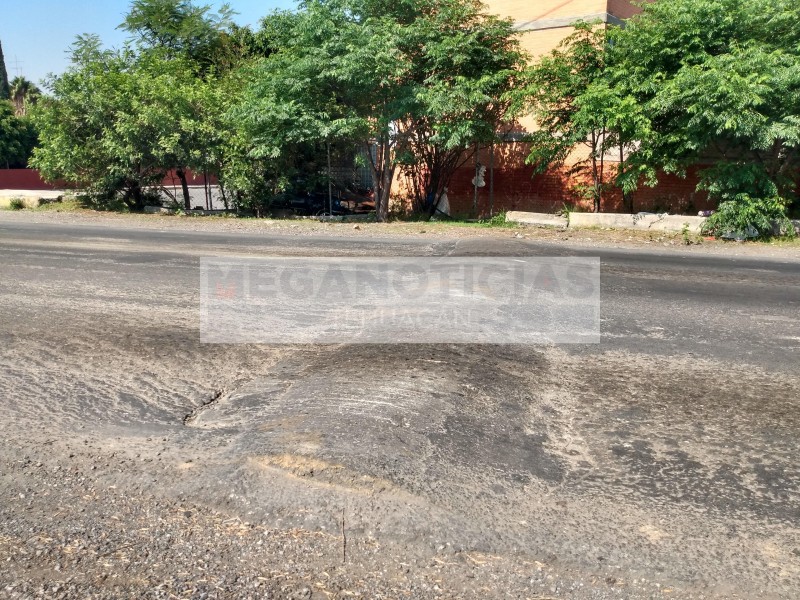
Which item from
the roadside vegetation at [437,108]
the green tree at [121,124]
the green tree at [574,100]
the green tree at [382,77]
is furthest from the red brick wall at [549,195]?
the green tree at [121,124]

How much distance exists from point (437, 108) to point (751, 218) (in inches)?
283

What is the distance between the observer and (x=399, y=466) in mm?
3615

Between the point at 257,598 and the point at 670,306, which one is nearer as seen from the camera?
the point at 257,598

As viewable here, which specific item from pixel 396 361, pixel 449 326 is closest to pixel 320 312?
pixel 449 326

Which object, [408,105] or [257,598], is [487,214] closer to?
[408,105]

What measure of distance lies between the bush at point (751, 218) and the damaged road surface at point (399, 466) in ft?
26.3

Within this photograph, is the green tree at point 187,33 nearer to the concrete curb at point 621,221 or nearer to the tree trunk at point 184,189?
the tree trunk at point 184,189

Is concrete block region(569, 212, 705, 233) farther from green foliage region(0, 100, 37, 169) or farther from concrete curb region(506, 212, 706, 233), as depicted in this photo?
green foliage region(0, 100, 37, 169)

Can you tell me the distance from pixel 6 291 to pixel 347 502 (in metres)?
6.79

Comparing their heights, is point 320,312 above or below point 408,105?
below

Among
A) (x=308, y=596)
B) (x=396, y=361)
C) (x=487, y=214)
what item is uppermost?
(x=487, y=214)

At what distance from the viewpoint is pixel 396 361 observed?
5.33m

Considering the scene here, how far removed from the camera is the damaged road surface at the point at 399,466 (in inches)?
112

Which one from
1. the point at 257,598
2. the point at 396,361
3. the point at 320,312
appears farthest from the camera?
the point at 320,312
